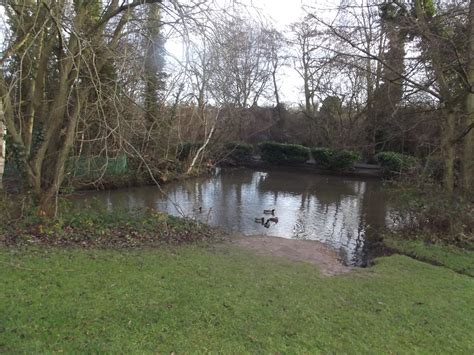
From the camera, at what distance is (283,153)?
2834 centimetres

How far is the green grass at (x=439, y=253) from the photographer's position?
261 inches

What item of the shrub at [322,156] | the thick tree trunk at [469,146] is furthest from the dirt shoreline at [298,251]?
the shrub at [322,156]

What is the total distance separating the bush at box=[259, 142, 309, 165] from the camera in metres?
27.8

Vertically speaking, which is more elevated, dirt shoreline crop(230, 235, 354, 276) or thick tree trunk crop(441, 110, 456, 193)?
thick tree trunk crop(441, 110, 456, 193)

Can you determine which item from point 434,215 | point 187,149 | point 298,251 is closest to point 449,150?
point 434,215

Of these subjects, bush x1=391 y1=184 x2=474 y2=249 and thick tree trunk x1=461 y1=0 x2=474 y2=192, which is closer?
bush x1=391 y1=184 x2=474 y2=249

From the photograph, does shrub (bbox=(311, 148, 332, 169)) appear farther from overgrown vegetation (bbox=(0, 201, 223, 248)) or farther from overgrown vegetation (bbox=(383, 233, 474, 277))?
overgrown vegetation (bbox=(0, 201, 223, 248))

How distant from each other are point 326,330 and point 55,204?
5.88m

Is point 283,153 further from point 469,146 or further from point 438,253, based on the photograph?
point 438,253

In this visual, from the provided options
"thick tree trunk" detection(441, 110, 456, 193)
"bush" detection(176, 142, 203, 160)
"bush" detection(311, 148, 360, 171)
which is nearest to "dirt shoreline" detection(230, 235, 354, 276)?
"thick tree trunk" detection(441, 110, 456, 193)

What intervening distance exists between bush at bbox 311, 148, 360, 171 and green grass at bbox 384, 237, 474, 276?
17.0 meters

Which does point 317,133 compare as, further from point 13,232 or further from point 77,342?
point 77,342

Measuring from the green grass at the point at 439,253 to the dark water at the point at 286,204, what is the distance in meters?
0.81

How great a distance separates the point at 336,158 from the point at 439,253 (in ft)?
60.7
